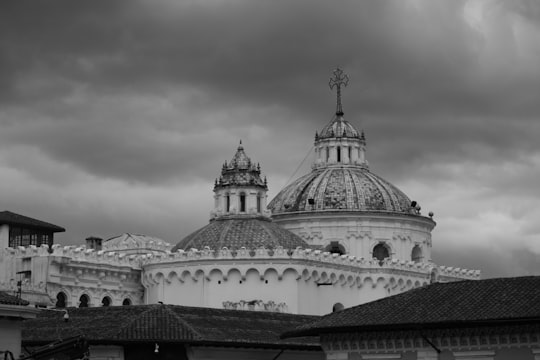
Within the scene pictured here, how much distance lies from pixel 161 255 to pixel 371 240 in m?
20.7

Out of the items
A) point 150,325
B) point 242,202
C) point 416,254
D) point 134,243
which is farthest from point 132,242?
point 150,325

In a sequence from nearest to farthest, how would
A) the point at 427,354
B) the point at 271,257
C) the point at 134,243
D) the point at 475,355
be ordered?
the point at 475,355
the point at 427,354
the point at 271,257
the point at 134,243

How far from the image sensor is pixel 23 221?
105000mm

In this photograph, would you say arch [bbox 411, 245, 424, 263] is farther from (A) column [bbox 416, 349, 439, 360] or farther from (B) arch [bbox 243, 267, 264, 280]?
(A) column [bbox 416, 349, 439, 360]

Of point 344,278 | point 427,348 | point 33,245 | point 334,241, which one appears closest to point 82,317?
point 427,348

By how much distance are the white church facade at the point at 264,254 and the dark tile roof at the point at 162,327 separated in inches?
947

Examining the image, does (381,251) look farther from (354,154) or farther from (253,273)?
(253,273)

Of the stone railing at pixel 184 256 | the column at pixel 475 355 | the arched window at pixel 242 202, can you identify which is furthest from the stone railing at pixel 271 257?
the column at pixel 475 355

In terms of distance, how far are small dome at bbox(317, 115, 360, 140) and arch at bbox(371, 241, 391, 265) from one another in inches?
449

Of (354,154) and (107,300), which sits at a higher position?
(354,154)

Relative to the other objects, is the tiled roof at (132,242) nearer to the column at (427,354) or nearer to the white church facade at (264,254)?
the white church facade at (264,254)

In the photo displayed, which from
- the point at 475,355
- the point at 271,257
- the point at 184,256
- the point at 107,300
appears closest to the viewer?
the point at 475,355

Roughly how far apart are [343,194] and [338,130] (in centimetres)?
900

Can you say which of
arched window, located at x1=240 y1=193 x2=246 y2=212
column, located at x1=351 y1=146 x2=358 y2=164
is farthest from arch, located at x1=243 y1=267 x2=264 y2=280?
column, located at x1=351 y1=146 x2=358 y2=164
